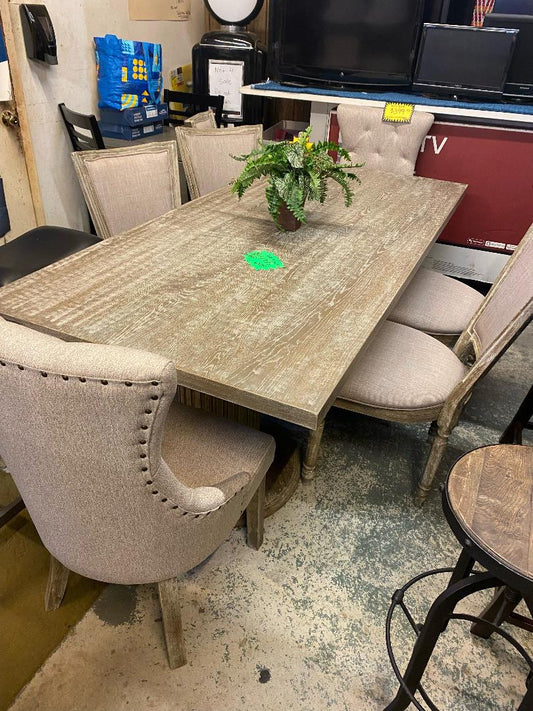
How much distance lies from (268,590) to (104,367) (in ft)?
3.36

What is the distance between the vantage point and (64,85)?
281 cm

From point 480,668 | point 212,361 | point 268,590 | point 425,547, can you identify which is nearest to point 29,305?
point 212,361

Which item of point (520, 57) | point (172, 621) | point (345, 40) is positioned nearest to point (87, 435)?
point (172, 621)

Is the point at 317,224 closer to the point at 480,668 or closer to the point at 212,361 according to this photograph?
the point at 212,361

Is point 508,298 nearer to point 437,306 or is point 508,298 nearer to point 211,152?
point 437,306

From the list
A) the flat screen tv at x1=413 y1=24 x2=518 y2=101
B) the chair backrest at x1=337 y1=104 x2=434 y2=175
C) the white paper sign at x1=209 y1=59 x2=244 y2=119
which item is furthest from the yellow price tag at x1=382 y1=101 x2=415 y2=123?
the white paper sign at x1=209 y1=59 x2=244 y2=119

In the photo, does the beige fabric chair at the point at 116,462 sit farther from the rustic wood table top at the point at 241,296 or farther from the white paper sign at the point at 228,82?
the white paper sign at the point at 228,82

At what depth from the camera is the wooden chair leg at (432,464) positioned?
1568 millimetres

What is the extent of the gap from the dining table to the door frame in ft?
4.05

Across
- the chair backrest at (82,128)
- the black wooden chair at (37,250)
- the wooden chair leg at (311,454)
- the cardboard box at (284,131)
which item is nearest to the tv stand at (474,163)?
the cardboard box at (284,131)

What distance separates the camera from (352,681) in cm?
126

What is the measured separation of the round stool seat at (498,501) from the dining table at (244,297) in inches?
11.5

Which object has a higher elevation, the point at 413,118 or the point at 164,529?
the point at 413,118

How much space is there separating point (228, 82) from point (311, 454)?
2.84 m
